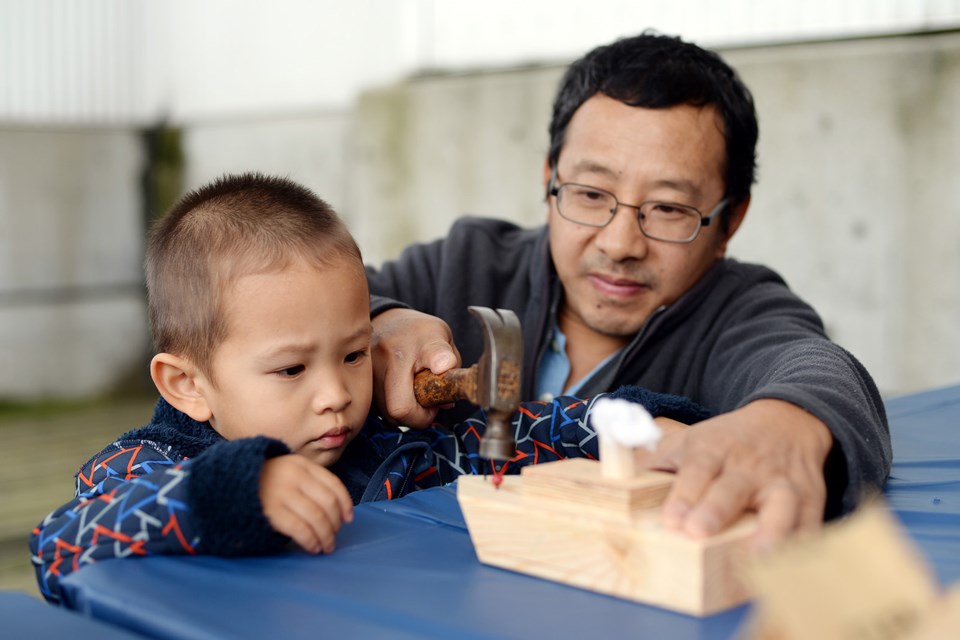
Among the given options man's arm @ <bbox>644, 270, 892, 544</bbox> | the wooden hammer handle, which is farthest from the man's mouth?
the wooden hammer handle

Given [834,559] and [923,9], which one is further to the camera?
[923,9]

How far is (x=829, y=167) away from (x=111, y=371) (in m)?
4.76

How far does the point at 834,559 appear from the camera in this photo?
1.91 feet

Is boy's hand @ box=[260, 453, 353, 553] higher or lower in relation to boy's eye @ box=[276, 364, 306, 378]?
lower

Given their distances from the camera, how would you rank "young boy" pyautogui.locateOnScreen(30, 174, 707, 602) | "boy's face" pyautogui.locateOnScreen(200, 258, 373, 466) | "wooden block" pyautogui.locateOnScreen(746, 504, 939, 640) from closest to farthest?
"wooden block" pyautogui.locateOnScreen(746, 504, 939, 640), "young boy" pyautogui.locateOnScreen(30, 174, 707, 602), "boy's face" pyautogui.locateOnScreen(200, 258, 373, 466)

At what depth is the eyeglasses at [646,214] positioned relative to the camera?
82.1 inches

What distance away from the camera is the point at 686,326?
7.13 feet

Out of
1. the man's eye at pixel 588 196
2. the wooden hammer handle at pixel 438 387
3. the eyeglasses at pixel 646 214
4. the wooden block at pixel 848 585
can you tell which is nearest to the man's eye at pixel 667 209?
the eyeglasses at pixel 646 214

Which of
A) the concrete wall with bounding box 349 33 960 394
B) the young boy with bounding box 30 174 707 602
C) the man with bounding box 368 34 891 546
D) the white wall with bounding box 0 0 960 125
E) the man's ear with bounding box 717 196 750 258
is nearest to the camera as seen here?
the young boy with bounding box 30 174 707 602

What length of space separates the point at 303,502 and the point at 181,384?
0.45m

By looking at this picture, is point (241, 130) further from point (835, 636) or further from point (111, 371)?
point (835, 636)

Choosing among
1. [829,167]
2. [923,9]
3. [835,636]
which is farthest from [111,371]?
[835,636]

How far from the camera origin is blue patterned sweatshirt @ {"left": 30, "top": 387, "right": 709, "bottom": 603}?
3.59 ft

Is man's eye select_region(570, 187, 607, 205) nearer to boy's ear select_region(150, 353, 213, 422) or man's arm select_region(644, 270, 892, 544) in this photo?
man's arm select_region(644, 270, 892, 544)
